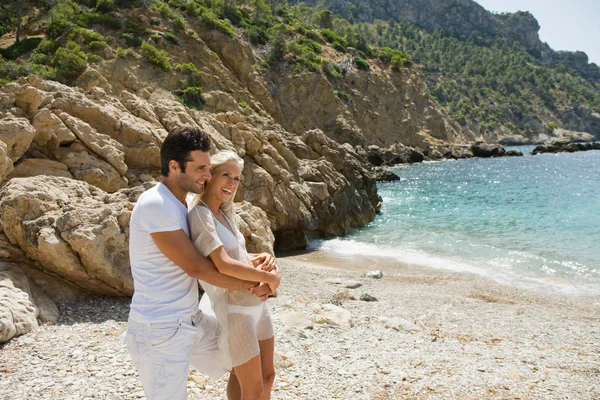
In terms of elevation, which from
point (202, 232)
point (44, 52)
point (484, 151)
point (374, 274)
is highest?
point (44, 52)

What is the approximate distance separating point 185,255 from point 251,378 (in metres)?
1.22

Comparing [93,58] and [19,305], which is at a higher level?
[93,58]

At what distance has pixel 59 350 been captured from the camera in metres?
5.98

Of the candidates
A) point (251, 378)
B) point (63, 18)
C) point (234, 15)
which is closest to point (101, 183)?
point (251, 378)

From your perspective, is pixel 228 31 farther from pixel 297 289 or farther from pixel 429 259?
pixel 297 289

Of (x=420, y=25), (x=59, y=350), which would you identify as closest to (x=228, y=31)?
(x=59, y=350)

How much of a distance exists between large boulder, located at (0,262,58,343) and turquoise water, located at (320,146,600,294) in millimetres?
13133

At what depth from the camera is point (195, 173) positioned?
3.31 meters

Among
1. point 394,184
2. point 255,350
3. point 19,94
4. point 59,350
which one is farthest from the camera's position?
point 394,184

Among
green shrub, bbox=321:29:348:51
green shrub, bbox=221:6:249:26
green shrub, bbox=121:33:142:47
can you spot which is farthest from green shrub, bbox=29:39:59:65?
green shrub, bbox=321:29:348:51

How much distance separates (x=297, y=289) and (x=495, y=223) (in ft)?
55.8

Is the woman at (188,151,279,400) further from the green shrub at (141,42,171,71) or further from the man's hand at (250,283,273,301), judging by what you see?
the green shrub at (141,42,171,71)

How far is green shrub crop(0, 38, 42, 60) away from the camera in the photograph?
3312cm

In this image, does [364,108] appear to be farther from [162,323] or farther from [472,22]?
[472,22]
